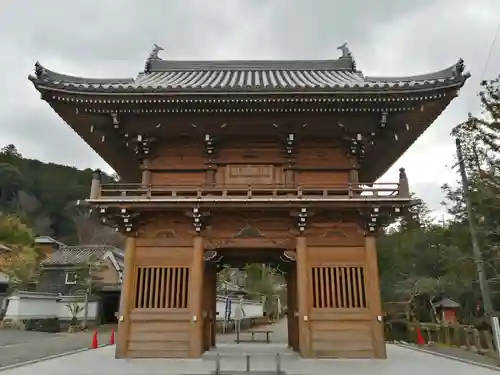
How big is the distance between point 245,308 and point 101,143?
30099 mm

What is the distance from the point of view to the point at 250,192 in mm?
12023

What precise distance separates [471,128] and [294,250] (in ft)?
51.4

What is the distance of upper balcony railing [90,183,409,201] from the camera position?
39.2 feet

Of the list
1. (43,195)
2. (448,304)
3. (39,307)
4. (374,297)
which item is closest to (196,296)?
(374,297)

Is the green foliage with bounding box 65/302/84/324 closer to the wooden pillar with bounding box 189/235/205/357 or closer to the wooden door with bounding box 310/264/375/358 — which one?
the wooden pillar with bounding box 189/235/205/357

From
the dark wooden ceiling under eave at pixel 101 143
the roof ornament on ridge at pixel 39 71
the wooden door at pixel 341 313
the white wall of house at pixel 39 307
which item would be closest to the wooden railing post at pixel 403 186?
the wooden door at pixel 341 313

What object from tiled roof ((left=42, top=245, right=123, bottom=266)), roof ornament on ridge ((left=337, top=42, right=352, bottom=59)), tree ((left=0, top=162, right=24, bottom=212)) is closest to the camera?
roof ornament on ridge ((left=337, top=42, right=352, bottom=59))

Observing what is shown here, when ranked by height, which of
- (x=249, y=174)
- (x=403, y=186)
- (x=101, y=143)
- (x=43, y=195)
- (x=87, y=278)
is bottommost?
(x=87, y=278)

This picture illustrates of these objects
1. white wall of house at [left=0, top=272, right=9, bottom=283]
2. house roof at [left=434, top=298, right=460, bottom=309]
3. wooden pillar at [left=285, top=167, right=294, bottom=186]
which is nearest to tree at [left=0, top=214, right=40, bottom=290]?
white wall of house at [left=0, top=272, right=9, bottom=283]

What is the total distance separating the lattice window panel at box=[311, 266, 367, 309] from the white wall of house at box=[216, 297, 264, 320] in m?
21.8

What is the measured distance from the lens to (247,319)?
37125mm

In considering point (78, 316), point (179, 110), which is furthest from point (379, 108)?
point (78, 316)

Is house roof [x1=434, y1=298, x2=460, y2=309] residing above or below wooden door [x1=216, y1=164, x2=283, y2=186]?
below

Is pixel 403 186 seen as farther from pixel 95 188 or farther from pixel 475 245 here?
pixel 475 245
